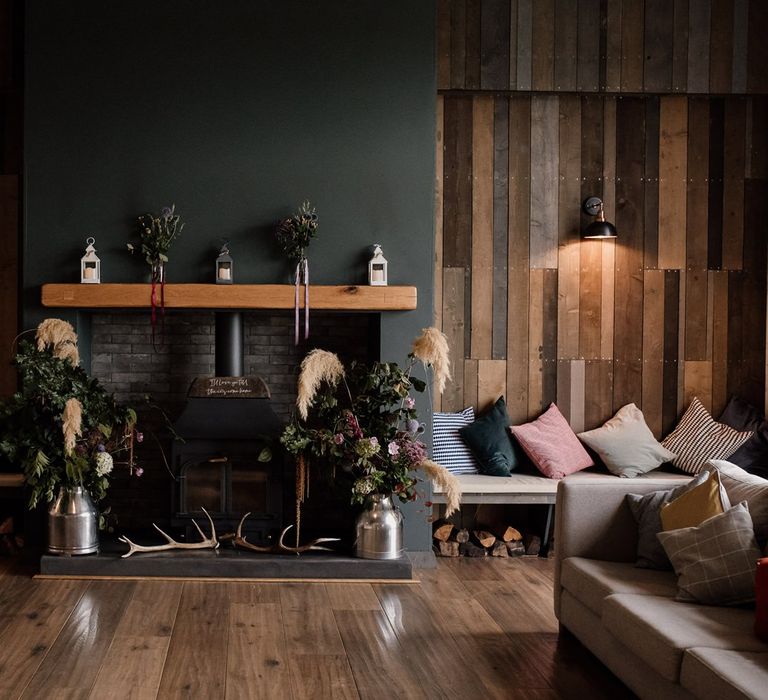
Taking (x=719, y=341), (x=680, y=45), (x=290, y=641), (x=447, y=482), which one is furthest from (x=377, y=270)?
(x=680, y=45)

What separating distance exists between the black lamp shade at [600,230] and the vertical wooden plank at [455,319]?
868 mm

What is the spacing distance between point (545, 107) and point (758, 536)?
139 inches

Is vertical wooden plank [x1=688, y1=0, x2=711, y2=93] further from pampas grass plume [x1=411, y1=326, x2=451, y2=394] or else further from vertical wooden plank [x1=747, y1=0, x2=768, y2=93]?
pampas grass plume [x1=411, y1=326, x2=451, y2=394]

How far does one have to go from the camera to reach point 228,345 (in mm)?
5250

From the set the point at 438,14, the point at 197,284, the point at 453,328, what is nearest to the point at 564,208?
the point at 453,328

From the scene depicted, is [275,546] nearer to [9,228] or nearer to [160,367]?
[160,367]

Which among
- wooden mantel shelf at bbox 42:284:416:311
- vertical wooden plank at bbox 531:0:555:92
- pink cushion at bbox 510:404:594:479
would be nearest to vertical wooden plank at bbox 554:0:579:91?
vertical wooden plank at bbox 531:0:555:92

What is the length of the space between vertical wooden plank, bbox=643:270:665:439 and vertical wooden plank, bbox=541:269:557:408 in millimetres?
615

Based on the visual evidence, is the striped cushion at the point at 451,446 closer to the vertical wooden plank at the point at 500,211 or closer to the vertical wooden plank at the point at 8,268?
the vertical wooden plank at the point at 500,211

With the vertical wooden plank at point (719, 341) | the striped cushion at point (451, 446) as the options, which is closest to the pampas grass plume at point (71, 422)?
the striped cushion at point (451, 446)

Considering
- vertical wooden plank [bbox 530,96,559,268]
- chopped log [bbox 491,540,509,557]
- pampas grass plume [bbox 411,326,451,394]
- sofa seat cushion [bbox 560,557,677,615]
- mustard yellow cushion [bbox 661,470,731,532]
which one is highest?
vertical wooden plank [bbox 530,96,559,268]

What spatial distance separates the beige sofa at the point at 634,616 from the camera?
8.39 ft

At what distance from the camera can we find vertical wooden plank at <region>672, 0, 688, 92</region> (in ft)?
19.0

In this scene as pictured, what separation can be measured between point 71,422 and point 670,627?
10.4 ft
